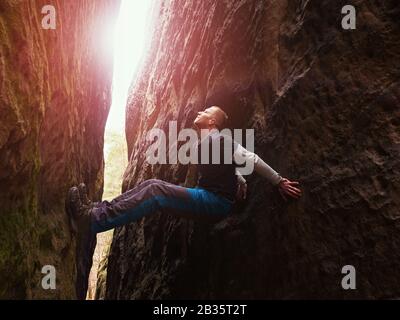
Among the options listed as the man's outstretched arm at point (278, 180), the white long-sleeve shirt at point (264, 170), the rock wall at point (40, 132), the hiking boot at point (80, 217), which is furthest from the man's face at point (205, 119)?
the rock wall at point (40, 132)

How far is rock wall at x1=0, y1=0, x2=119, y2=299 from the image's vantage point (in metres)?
4.54

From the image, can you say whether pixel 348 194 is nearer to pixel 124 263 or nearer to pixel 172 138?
pixel 172 138

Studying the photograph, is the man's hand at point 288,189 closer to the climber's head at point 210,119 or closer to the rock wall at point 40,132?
the climber's head at point 210,119

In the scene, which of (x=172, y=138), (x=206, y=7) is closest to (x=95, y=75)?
(x=172, y=138)

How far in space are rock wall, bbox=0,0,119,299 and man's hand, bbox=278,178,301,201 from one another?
3522 mm

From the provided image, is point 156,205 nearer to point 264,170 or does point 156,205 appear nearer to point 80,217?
point 80,217

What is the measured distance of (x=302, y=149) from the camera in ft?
19.4

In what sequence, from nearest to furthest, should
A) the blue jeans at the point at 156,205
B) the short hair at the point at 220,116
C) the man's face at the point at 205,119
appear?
the blue jeans at the point at 156,205 → the man's face at the point at 205,119 → the short hair at the point at 220,116

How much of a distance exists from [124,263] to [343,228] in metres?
7.75

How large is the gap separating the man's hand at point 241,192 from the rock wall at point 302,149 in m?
0.14

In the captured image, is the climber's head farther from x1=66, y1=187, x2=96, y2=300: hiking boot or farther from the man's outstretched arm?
x1=66, y1=187, x2=96, y2=300: hiking boot

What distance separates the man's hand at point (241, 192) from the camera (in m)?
6.76

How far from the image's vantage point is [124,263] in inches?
452

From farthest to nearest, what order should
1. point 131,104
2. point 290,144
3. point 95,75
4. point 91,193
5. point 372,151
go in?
point 131,104, point 91,193, point 95,75, point 290,144, point 372,151
